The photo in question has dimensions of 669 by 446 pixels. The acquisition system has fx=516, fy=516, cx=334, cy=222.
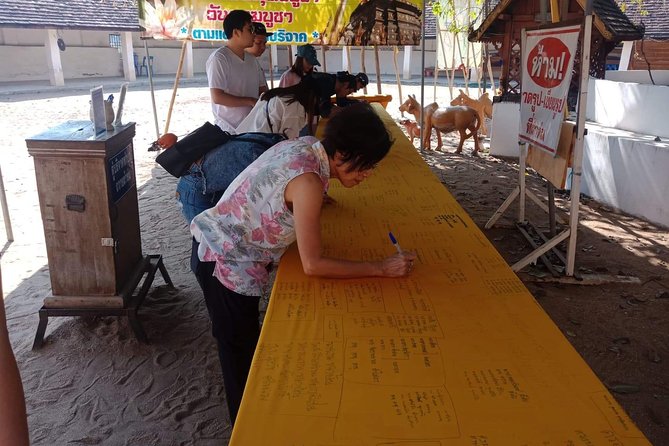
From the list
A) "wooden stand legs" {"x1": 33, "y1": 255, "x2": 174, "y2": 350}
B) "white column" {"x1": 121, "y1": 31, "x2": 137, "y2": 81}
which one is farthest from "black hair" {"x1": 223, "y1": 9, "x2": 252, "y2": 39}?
"white column" {"x1": 121, "y1": 31, "x2": 137, "y2": 81}

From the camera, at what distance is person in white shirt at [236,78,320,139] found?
8.75 feet

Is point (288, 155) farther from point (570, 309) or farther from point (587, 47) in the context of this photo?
point (570, 309)

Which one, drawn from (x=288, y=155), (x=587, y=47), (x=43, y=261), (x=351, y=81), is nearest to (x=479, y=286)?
(x=288, y=155)

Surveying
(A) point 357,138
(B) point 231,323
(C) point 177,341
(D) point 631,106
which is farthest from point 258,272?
(D) point 631,106

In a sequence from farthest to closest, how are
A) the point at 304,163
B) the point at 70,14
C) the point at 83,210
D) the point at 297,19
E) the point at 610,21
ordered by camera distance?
the point at 70,14, the point at 297,19, the point at 610,21, the point at 83,210, the point at 304,163

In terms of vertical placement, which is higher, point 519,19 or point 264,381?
point 519,19

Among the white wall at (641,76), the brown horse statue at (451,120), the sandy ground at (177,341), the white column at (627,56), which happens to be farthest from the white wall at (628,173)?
the white column at (627,56)

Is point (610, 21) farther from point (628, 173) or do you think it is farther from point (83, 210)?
point (83, 210)

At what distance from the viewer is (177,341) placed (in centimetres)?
279

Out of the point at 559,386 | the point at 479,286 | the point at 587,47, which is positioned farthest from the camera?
the point at 587,47

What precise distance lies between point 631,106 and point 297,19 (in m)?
3.88

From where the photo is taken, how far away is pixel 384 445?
3.01 ft

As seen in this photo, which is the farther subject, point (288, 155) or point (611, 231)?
point (611, 231)

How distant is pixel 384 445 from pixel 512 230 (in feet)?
12.6
